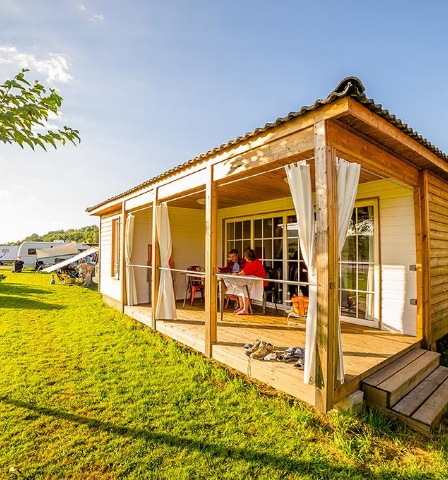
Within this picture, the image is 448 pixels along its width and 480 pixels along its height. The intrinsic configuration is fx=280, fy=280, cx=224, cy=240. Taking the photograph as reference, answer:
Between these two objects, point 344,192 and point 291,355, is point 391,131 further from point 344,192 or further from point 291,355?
point 291,355

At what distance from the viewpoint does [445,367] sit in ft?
13.1

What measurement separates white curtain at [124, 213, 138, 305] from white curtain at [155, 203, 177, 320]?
1.65 m

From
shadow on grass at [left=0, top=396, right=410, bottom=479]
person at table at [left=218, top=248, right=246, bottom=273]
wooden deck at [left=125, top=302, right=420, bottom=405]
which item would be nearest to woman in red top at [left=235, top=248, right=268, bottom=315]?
wooden deck at [left=125, top=302, right=420, bottom=405]

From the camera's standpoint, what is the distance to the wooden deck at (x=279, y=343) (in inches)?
120

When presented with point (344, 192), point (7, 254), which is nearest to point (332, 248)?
point (344, 192)

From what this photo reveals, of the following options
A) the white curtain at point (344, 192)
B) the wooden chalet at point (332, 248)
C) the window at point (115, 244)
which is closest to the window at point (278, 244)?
the wooden chalet at point (332, 248)

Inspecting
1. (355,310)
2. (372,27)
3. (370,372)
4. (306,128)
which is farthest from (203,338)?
(372,27)

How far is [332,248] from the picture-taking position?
9.10ft

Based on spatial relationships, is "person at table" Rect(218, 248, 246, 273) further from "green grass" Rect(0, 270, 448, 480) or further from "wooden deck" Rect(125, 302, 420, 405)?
"green grass" Rect(0, 270, 448, 480)

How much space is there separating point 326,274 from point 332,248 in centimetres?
27

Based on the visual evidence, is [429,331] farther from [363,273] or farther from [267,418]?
[267,418]

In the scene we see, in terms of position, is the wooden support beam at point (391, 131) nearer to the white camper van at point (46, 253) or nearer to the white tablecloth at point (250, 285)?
the white tablecloth at point (250, 285)

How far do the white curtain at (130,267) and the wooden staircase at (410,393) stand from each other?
568cm

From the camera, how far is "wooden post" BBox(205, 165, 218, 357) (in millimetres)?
4145
